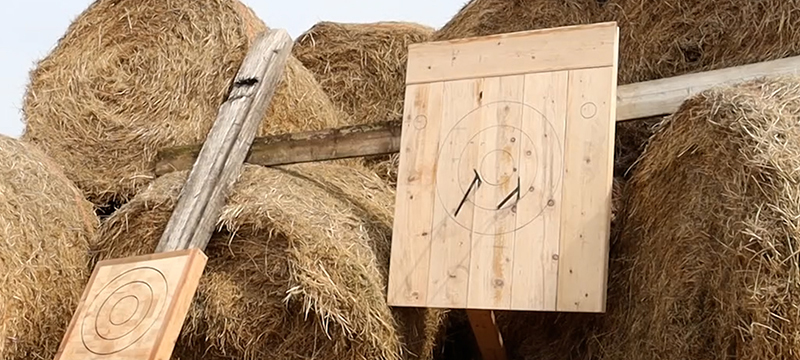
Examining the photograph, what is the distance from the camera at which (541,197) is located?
9.31ft

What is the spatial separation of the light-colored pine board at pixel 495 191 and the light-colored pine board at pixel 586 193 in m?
0.14

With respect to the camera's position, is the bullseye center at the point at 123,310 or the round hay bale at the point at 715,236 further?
the bullseye center at the point at 123,310

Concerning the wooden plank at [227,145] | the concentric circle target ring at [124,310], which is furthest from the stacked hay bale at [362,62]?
the concentric circle target ring at [124,310]

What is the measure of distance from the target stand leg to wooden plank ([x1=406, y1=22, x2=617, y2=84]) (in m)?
0.84

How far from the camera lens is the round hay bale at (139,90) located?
382cm

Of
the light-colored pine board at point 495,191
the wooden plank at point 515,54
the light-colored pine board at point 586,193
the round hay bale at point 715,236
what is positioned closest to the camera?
the round hay bale at point 715,236

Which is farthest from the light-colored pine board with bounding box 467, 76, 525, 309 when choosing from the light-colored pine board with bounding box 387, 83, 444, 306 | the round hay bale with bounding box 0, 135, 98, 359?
the round hay bale with bounding box 0, 135, 98, 359

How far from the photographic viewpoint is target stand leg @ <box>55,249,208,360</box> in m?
2.79

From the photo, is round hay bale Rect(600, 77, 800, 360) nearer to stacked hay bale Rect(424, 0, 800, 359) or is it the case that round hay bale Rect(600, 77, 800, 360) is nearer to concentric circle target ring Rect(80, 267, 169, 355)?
stacked hay bale Rect(424, 0, 800, 359)

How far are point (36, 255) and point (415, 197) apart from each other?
1074mm

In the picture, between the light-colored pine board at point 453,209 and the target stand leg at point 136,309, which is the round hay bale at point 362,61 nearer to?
the light-colored pine board at point 453,209

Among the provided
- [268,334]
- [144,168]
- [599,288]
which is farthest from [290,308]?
[144,168]

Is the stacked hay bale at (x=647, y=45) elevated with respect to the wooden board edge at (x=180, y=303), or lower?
elevated

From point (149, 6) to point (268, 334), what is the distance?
1.68m
